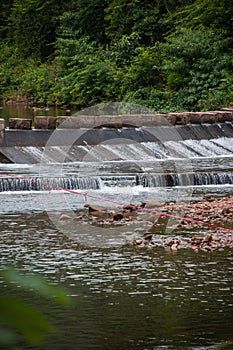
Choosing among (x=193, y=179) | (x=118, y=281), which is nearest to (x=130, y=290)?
(x=118, y=281)

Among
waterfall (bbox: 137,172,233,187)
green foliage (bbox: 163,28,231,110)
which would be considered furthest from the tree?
waterfall (bbox: 137,172,233,187)

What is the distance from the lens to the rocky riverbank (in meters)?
10.4

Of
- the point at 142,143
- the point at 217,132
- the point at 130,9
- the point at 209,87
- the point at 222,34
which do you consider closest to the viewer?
the point at 142,143

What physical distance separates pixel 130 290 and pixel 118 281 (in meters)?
0.39

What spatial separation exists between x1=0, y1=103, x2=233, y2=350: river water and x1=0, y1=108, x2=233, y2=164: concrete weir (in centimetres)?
510

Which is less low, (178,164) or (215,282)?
(215,282)

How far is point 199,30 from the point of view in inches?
1130

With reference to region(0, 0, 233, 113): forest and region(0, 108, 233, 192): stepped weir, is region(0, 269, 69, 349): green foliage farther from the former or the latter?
region(0, 0, 233, 113): forest

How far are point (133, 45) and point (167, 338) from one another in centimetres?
2765

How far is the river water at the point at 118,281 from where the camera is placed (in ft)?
20.6

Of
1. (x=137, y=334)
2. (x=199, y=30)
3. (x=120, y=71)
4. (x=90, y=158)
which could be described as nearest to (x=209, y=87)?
(x=199, y=30)

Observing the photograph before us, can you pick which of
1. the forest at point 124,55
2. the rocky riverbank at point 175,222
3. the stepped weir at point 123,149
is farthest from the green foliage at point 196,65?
the rocky riverbank at point 175,222

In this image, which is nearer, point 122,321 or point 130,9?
point 122,321

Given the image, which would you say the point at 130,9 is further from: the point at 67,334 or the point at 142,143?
the point at 67,334
